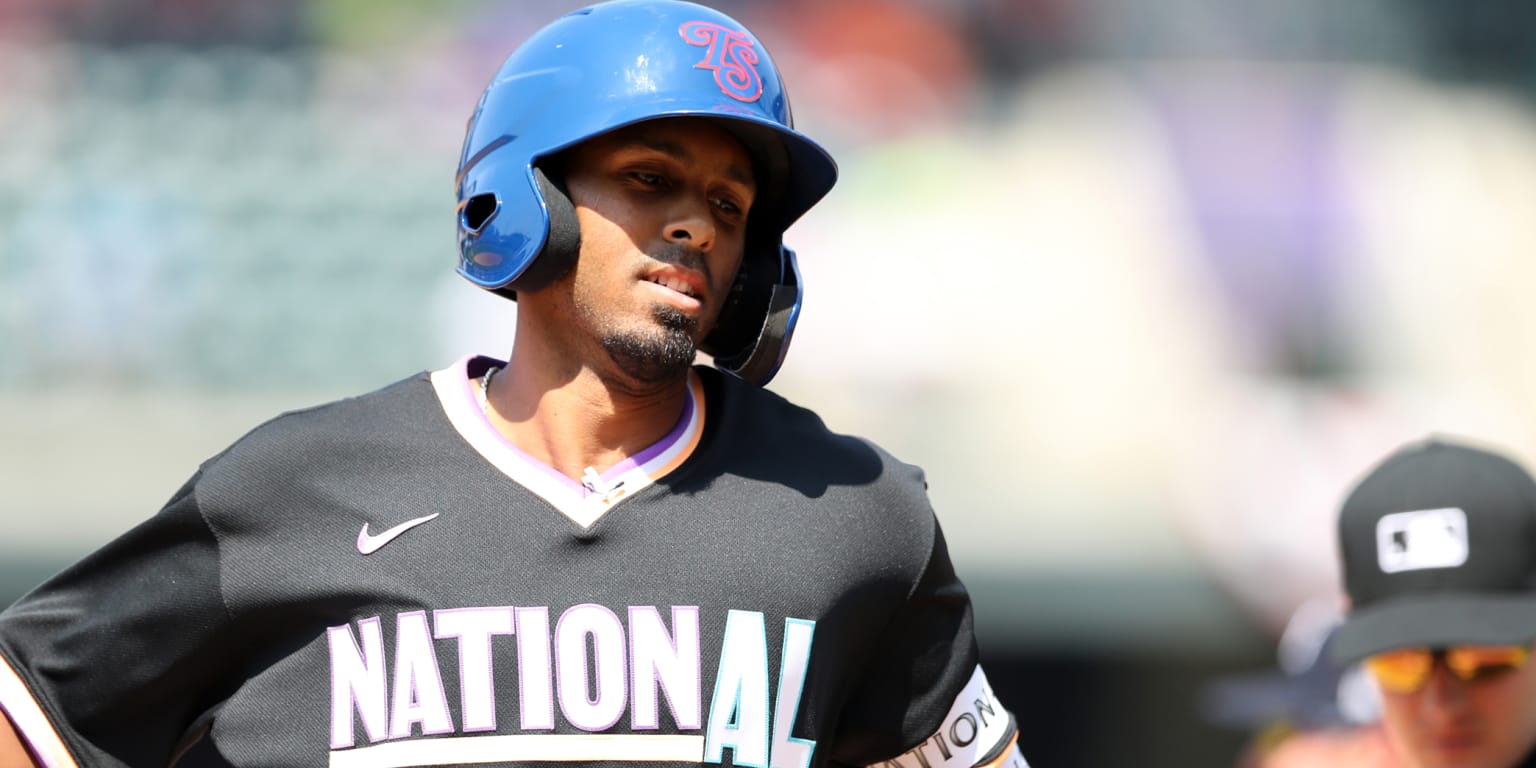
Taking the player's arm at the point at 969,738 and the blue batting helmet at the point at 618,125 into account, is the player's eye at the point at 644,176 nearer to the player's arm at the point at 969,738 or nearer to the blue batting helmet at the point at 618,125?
the blue batting helmet at the point at 618,125

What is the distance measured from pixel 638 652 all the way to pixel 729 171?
707 millimetres

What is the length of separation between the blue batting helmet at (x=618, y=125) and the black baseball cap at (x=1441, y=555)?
1392 millimetres

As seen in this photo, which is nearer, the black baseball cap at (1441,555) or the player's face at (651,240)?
the player's face at (651,240)

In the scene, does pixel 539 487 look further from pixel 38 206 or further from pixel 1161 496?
pixel 38 206

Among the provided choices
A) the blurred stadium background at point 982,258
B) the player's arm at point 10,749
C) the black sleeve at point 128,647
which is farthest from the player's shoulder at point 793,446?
the blurred stadium background at point 982,258

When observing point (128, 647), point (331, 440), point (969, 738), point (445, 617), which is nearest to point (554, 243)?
point (331, 440)

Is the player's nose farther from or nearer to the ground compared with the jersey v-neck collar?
farther from the ground

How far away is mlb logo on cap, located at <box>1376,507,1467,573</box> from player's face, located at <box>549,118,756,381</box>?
1.59 metres

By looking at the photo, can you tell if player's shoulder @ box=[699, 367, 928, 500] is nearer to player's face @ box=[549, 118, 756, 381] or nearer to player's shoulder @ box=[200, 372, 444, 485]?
player's face @ box=[549, 118, 756, 381]

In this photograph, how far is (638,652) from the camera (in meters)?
2.39

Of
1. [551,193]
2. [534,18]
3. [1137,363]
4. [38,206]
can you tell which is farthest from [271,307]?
[551,193]

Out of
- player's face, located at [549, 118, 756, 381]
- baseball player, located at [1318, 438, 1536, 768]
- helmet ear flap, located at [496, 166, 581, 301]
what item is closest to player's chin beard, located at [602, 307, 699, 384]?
player's face, located at [549, 118, 756, 381]

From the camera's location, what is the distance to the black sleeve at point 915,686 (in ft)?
8.52

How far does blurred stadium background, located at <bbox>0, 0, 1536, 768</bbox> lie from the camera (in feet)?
26.8
